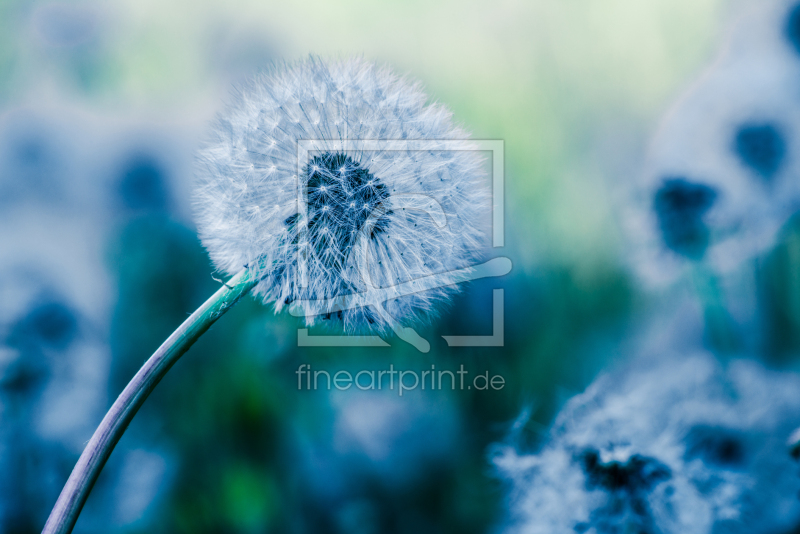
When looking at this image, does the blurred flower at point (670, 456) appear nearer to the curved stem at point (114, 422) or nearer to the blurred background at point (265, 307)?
the blurred background at point (265, 307)

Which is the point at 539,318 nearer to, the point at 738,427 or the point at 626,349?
the point at 626,349

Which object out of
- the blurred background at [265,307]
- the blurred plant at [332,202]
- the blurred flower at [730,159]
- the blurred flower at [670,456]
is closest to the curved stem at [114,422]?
the blurred plant at [332,202]

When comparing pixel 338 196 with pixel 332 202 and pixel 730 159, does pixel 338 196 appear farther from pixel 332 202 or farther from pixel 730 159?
pixel 730 159

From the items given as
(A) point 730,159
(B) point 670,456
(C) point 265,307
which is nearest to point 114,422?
(C) point 265,307

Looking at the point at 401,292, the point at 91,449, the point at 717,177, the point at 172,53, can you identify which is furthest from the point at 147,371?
the point at 717,177

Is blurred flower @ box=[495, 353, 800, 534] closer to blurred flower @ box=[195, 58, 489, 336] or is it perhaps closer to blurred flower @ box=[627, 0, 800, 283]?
blurred flower @ box=[627, 0, 800, 283]

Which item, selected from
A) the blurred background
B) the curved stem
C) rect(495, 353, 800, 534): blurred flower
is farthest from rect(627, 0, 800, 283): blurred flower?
the curved stem
